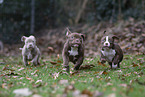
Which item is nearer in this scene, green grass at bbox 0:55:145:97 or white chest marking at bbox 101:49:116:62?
green grass at bbox 0:55:145:97

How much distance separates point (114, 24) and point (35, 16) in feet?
27.3

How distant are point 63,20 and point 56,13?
1157 millimetres

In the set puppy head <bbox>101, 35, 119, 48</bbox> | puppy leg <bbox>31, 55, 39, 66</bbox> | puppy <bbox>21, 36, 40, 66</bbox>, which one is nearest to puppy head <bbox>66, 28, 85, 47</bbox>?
puppy head <bbox>101, 35, 119, 48</bbox>

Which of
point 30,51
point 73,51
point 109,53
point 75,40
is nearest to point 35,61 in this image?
point 30,51

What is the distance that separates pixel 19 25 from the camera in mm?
18625

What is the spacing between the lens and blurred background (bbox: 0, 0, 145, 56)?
13.8 metres

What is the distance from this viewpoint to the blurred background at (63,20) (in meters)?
13.8

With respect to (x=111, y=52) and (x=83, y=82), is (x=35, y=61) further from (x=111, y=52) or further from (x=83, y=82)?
(x=83, y=82)

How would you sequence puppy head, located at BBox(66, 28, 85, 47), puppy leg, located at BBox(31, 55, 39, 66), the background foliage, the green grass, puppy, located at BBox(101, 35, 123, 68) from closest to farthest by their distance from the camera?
1. the green grass
2. puppy head, located at BBox(66, 28, 85, 47)
3. puppy, located at BBox(101, 35, 123, 68)
4. puppy leg, located at BBox(31, 55, 39, 66)
5. the background foliage

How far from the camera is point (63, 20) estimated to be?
1975 cm

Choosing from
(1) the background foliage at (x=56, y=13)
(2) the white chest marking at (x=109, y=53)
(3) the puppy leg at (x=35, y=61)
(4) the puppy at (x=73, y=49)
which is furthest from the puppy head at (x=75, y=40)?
(1) the background foliage at (x=56, y=13)

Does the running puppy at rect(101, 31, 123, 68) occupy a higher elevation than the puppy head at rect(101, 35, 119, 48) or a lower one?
lower

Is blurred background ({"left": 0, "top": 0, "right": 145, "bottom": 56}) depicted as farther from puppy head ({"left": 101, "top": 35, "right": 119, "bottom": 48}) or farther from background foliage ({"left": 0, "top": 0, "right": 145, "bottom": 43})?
puppy head ({"left": 101, "top": 35, "right": 119, "bottom": 48})

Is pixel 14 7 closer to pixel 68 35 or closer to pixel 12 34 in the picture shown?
pixel 12 34
